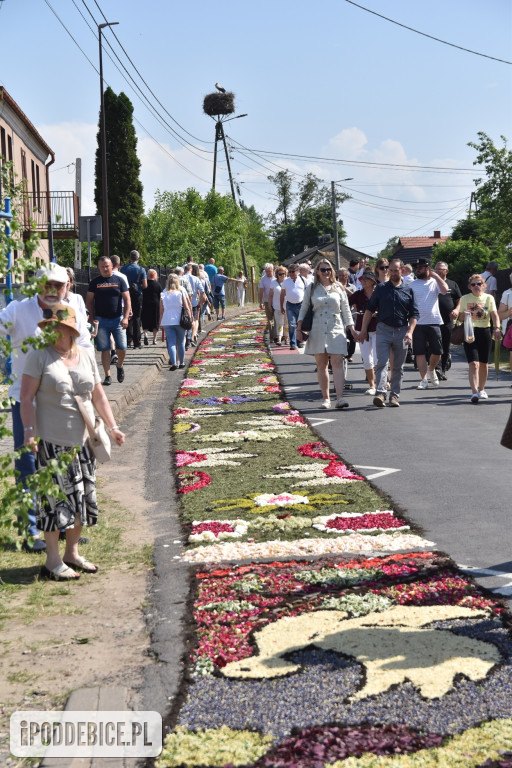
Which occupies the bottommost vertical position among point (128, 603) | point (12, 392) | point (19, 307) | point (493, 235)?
point (128, 603)

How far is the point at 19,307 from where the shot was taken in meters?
6.72

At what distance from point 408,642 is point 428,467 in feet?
15.7

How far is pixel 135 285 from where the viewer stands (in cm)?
2291

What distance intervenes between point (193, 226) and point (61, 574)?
168 feet

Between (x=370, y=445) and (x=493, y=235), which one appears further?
(x=493, y=235)

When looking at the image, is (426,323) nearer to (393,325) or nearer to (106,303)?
(393,325)

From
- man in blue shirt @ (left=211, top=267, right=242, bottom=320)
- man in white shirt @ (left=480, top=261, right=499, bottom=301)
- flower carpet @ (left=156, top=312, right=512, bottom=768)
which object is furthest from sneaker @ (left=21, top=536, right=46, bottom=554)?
man in blue shirt @ (left=211, top=267, right=242, bottom=320)

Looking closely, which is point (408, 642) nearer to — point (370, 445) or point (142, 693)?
point (142, 693)

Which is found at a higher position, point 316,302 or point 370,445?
point 316,302

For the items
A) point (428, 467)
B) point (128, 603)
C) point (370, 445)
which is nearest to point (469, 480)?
point (428, 467)

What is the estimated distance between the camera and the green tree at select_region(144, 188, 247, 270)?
5644cm

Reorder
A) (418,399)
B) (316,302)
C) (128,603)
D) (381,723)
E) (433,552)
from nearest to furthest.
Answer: (381,723) → (128,603) → (433,552) → (316,302) → (418,399)

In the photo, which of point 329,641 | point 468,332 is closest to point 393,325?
point 468,332

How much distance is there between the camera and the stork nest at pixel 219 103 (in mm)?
65375
